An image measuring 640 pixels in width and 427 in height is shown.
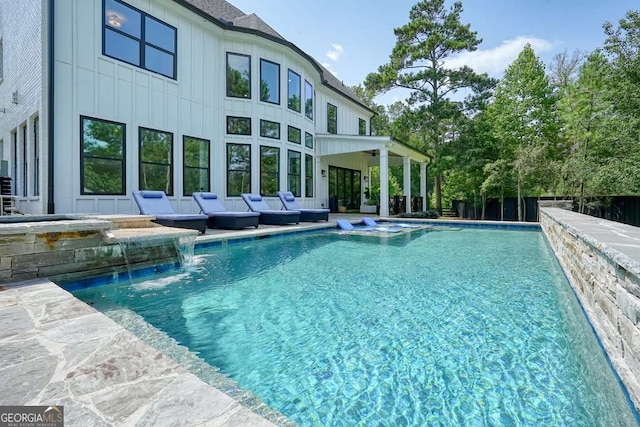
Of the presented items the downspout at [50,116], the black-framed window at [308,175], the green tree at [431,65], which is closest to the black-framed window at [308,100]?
the black-framed window at [308,175]

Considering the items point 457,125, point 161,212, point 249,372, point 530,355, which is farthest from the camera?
point 457,125

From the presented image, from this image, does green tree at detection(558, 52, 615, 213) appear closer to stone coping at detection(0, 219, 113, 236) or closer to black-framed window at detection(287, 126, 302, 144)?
black-framed window at detection(287, 126, 302, 144)

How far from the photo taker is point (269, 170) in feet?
40.4

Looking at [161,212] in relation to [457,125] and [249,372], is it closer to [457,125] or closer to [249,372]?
[249,372]

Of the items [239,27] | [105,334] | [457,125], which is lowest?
[105,334]

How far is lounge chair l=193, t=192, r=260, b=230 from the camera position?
8.99 meters

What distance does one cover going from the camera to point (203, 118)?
10.6m

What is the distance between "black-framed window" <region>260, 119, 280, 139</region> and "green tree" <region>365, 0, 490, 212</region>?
9479 mm

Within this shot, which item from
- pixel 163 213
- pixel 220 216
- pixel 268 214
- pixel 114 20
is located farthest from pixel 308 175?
pixel 114 20

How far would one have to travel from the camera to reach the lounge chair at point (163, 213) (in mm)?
7270

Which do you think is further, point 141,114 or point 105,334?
point 141,114

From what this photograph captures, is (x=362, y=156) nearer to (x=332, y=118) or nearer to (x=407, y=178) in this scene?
(x=332, y=118)

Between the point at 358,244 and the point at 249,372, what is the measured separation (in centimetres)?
619

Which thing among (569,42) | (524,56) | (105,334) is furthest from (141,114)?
(569,42)
